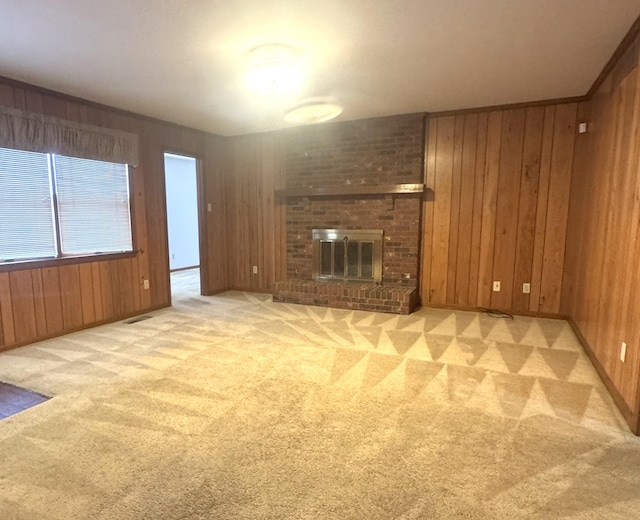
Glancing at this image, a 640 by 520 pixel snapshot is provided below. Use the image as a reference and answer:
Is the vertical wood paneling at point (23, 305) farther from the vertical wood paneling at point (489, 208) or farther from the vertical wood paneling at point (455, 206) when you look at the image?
the vertical wood paneling at point (489, 208)

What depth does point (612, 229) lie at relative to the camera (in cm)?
253

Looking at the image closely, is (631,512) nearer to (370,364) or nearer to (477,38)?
(370,364)

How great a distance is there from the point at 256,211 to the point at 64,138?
246 centimetres

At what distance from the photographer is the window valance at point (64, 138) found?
3027 mm

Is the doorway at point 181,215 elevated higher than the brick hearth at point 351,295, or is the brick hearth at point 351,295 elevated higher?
the doorway at point 181,215

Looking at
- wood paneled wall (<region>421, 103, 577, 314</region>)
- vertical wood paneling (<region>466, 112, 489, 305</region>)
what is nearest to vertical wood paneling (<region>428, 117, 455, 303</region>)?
wood paneled wall (<region>421, 103, 577, 314</region>)

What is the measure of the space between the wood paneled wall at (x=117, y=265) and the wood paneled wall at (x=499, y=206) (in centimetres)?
296

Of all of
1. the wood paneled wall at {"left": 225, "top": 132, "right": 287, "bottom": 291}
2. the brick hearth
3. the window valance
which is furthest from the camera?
the wood paneled wall at {"left": 225, "top": 132, "right": 287, "bottom": 291}

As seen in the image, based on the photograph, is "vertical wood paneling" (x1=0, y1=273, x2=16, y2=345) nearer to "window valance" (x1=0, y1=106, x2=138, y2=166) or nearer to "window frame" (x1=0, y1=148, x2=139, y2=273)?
"window frame" (x1=0, y1=148, x2=139, y2=273)

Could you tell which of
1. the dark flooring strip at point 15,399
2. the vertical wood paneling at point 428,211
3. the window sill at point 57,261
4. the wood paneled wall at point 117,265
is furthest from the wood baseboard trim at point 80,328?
the vertical wood paneling at point 428,211

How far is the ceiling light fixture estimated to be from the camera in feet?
12.3

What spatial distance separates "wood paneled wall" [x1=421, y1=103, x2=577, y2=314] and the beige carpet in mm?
977

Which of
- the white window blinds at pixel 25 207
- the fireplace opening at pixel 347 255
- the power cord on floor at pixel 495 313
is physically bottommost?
the power cord on floor at pixel 495 313

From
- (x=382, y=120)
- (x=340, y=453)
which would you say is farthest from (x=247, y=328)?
(x=382, y=120)
